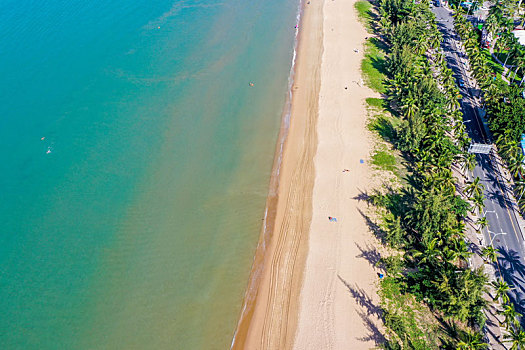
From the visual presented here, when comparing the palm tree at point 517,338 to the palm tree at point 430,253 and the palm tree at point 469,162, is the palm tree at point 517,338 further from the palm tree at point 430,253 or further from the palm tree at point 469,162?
the palm tree at point 469,162

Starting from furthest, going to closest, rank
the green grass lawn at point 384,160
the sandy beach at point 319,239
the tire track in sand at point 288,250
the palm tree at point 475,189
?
the green grass lawn at point 384,160, the palm tree at point 475,189, the tire track in sand at point 288,250, the sandy beach at point 319,239

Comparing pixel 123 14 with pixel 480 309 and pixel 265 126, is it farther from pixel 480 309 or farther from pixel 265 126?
pixel 480 309

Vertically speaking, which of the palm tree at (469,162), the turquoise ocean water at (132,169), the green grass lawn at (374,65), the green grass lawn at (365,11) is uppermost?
the green grass lawn at (365,11)

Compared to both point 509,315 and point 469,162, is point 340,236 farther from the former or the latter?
point 469,162

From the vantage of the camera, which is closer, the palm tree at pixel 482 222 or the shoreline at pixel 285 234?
the shoreline at pixel 285 234

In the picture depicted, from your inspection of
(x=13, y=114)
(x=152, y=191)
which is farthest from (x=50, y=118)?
(x=152, y=191)

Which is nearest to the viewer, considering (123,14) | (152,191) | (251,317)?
(251,317)

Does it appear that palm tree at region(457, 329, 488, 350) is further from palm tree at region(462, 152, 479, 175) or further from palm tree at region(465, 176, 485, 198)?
palm tree at region(462, 152, 479, 175)

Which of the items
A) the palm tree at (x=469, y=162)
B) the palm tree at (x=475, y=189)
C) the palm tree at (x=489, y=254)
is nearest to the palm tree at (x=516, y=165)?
the palm tree at (x=469, y=162)
